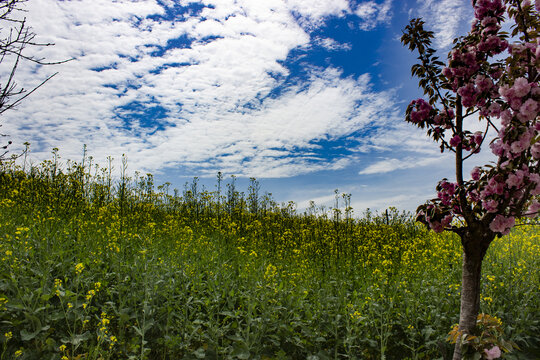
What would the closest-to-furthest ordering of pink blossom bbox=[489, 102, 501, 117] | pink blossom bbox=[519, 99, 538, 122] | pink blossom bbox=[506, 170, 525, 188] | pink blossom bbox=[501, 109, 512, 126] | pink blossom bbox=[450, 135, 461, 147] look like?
1. pink blossom bbox=[519, 99, 538, 122]
2. pink blossom bbox=[506, 170, 525, 188]
3. pink blossom bbox=[501, 109, 512, 126]
4. pink blossom bbox=[489, 102, 501, 117]
5. pink blossom bbox=[450, 135, 461, 147]

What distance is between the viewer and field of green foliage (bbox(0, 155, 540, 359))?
9.86 ft

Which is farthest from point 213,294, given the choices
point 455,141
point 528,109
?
point 528,109

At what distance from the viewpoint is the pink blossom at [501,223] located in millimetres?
2807

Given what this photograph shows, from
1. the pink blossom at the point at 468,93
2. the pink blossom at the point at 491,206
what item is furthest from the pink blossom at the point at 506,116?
the pink blossom at the point at 491,206

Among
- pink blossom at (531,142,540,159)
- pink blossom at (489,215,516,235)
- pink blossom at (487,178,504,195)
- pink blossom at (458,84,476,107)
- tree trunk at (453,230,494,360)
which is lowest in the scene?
tree trunk at (453,230,494,360)

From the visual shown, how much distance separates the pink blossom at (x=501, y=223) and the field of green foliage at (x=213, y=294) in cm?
145

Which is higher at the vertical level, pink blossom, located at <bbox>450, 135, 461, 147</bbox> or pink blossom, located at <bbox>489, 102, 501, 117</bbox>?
pink blossom, located at <bbox>489, 102, 501, 117</bbox>

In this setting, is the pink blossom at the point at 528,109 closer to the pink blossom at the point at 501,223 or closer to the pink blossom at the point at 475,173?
the pink blossom at the point at 475,173

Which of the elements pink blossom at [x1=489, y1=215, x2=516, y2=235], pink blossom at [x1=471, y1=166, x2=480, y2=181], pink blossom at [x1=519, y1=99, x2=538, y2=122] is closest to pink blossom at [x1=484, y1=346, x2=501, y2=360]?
pink blossom at [x1=489, y1=215, x2=516, y2=235]

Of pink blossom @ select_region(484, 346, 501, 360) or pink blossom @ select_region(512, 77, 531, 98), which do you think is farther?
pink blossom @ select_region(484, 346, 501, 360)

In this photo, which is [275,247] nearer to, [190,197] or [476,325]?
[476,325]

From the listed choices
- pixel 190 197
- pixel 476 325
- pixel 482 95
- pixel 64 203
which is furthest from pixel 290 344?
pixel 190 197

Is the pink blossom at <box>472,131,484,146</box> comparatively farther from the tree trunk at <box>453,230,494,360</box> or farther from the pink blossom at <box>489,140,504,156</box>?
the tree trunk at <box>453,230,494,360</box>

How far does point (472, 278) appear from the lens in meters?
3.03
